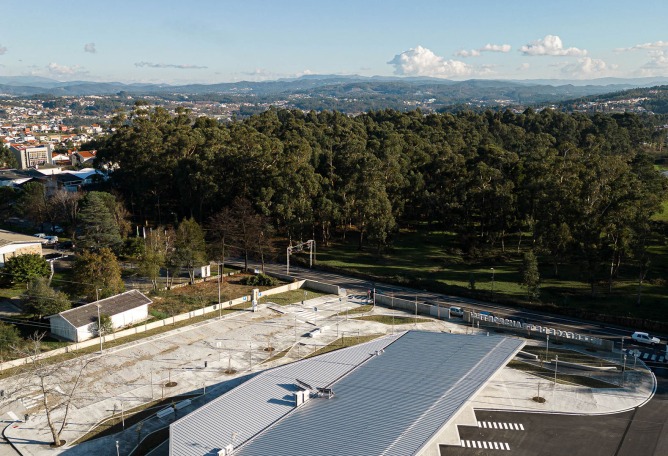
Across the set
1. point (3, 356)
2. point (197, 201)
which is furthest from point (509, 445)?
point (197, 201)

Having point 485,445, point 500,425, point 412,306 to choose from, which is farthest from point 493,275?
point 485,445

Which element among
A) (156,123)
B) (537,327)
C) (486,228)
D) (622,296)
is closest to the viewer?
(537,327)

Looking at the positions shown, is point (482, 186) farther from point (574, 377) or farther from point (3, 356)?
point (3, 356)

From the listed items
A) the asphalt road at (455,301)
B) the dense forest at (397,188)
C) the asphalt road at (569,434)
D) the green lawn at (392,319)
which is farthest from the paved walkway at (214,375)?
the dense forest at (397,188)

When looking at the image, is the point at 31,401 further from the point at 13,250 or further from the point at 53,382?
the point at 13,250

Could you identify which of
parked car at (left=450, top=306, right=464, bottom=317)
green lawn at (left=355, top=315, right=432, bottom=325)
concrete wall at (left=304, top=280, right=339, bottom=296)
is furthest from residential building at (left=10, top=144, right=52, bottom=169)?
parked car at (left=450, top=306, right=464, bottom=317)

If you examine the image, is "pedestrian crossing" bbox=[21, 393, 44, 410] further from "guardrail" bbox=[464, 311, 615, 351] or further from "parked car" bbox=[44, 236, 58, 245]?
"parked car" bbox=[44, 236, 58, 245]
